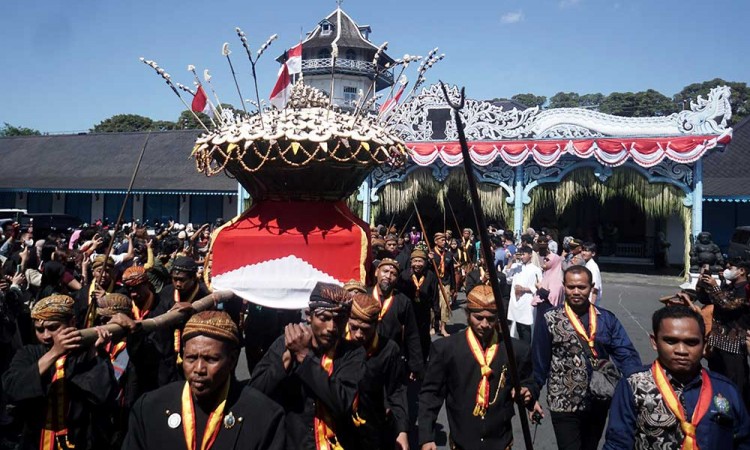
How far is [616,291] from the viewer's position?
1395cm

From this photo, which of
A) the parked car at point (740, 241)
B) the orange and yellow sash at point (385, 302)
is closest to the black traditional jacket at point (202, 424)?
the orange and yellow sash at point (385, 302)

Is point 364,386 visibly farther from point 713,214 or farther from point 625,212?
point 625,212

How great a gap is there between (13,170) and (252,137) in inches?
1165

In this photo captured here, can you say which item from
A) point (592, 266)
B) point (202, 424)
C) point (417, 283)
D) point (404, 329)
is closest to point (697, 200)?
point (592, 266)

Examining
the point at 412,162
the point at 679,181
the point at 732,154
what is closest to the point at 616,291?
the point at 679,181

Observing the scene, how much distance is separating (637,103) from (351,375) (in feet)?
206

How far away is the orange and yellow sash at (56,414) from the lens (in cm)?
270

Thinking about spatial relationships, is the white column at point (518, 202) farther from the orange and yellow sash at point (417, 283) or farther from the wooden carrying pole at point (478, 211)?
→ the wooden carrying pole at point (478, 211)

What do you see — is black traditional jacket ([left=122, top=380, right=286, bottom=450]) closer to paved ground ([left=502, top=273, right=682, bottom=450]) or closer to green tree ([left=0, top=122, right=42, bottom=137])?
paved ground ([left=502, top=273, right=682, bottom=450])

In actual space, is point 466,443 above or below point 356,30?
below

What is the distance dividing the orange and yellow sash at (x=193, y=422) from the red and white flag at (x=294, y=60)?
8.76ft

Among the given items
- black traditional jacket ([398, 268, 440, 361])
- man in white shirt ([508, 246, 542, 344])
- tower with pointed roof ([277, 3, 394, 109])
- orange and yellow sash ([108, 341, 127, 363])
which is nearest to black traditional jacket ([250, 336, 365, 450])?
orange and yellow sash ([108, 341, 127, 363])

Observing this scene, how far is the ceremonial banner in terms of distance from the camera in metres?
3.72

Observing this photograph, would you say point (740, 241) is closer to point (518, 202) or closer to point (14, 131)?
point (518, 202)
